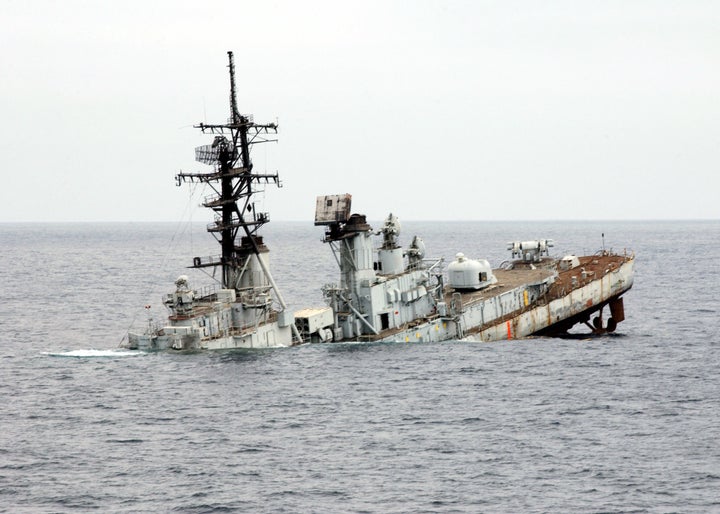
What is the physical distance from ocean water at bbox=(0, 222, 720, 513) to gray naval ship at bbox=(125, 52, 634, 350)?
1847 mm

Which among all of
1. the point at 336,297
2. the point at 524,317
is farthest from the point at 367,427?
the point at 524,317

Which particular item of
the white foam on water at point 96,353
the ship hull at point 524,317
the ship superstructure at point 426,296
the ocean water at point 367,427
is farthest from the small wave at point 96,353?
the ship hull at point 524,317

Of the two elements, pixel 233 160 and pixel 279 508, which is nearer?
pixel 279 508

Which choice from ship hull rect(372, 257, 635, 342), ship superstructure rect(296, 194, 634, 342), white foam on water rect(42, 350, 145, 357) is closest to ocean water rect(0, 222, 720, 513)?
white foam on water rect(42, 350, 145, 357)

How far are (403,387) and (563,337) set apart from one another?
29.7 m

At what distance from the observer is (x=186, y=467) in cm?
4588

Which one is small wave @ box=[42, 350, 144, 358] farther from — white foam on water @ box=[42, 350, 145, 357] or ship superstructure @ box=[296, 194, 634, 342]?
ship superstructure @ box=[296, 194, 634, 342]

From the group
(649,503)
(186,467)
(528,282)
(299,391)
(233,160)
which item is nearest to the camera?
(649,503)

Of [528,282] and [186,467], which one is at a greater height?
[528,282]

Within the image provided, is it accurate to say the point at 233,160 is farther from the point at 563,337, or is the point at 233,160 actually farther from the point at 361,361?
the point at 563,337

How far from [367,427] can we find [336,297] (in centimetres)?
2323

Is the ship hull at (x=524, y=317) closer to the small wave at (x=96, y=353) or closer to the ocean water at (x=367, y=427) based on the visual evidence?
the ocean water at (x=367, y=427)

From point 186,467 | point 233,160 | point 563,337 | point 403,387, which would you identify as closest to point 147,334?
point 233,160

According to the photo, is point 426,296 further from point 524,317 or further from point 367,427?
point 367,427
